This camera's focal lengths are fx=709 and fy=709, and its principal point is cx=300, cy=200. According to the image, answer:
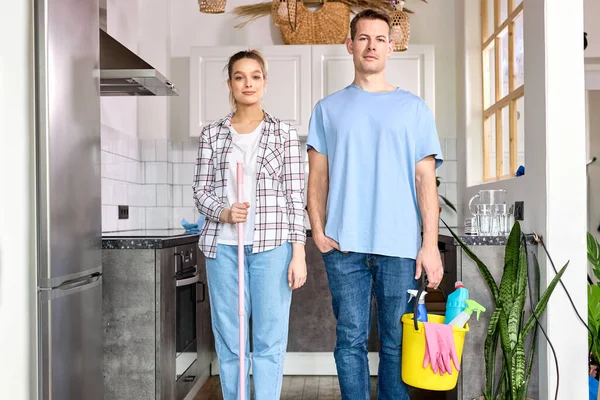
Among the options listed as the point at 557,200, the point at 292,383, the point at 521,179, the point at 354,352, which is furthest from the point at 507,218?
the point at 292,383

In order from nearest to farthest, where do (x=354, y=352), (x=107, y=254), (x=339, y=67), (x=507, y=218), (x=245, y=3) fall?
(x=354, y=352) < (x=107, y=254) < (x=507, y=218) < (x=339, y=67) < (x=245, y=3)

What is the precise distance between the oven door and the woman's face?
112cm

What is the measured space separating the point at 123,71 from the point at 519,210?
182 cm

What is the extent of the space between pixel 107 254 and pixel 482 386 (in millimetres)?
1550

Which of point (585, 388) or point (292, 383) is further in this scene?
point (292, 383)

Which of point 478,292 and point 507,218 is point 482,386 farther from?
point 507,218

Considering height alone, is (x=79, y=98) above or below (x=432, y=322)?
above

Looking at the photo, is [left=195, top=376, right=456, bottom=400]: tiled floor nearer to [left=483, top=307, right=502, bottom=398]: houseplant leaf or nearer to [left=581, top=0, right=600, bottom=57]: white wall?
[left=483, top=307, right=502, bottom=398]: houseplant leaf

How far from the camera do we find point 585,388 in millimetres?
2795

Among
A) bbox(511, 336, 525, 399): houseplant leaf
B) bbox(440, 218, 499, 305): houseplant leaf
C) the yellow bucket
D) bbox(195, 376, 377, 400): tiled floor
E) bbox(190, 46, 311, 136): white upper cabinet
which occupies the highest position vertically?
bbox(190, 46, 311, 136): white upper cabinet

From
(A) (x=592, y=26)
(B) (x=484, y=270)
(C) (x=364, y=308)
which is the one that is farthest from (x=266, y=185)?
(A) (x=592, y=26)

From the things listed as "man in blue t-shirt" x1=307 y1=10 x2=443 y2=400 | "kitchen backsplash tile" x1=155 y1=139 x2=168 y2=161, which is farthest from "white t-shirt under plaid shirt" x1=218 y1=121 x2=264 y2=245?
"kitchen backsplash tile" x1=155 y1=139 x2=168 y2=161
